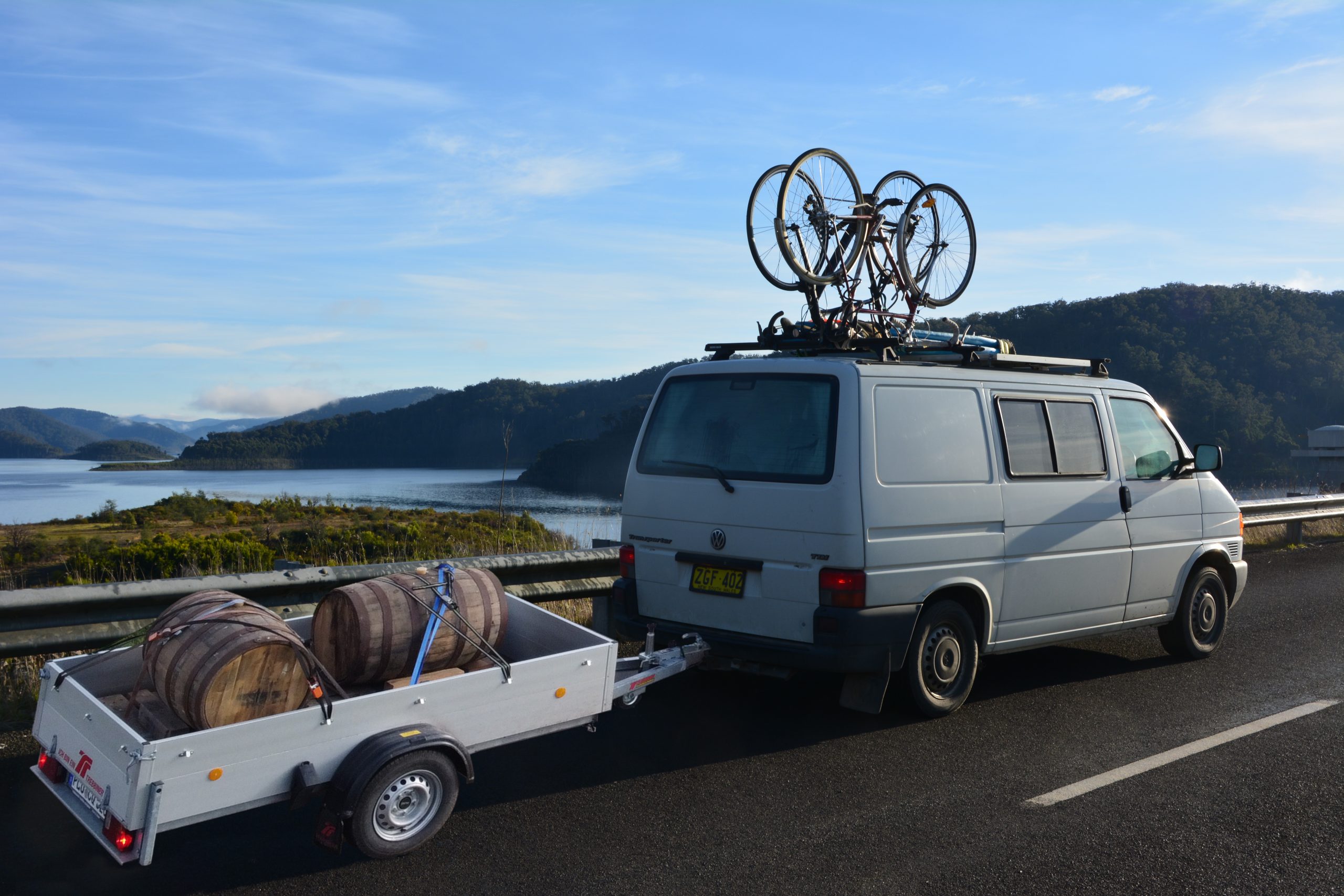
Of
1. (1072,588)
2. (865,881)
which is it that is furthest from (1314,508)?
(865,881)

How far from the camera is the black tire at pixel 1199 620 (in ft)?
21.7

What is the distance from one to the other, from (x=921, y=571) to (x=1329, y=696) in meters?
2.94

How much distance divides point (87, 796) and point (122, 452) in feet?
360

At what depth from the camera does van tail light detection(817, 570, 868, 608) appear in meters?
4.68

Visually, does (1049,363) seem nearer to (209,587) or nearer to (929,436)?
(929,436)

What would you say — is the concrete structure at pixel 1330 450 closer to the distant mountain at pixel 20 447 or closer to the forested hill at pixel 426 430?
the forested hill at pixel 426 430

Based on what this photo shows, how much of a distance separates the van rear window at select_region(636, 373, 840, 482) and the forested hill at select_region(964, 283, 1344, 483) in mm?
41751

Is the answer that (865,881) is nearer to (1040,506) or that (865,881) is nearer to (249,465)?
(1040,506)

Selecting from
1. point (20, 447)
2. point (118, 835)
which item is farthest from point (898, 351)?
point (20, 447)

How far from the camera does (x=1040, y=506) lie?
559 cm

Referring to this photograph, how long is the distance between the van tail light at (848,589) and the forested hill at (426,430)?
61.1 meters

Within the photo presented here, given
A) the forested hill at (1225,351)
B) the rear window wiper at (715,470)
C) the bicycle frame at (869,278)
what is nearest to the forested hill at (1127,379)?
the forested hill at (1225,351)

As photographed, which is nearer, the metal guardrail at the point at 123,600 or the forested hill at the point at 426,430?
the metal guardrail at the point at 123,600

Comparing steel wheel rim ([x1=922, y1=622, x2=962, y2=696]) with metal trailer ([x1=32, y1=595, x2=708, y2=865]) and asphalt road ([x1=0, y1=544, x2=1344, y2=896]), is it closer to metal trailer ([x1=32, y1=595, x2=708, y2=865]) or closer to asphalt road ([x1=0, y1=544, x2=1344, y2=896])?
asphalt road ([x1=0, y1=544, x2=1344, y2=896])
